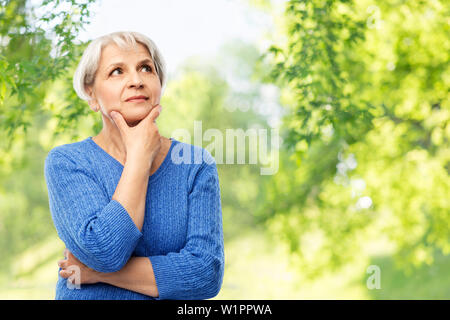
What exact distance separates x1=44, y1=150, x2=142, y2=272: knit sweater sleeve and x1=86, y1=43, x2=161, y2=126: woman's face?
0.20 m

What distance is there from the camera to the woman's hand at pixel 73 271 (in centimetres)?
126

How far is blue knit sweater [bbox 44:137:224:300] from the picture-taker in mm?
1174

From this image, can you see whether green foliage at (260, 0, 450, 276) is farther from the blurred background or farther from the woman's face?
the woman's face

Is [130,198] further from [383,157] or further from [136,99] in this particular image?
[383,157]

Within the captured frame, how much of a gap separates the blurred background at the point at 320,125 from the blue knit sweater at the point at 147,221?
0.43 meters

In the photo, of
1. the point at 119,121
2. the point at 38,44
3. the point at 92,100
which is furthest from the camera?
the point at 38,44

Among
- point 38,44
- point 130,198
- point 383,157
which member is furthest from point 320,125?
point 383,157

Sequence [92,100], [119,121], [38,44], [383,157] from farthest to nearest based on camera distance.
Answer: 1. [383,157]
2. [38,44]
3. [92,100]
4. [119,121]

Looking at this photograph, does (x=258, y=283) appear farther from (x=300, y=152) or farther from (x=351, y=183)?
(x=300, y=152)

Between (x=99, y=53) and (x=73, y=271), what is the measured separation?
1.97ft

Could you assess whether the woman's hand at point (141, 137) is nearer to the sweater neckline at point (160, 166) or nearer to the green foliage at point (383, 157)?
the sweater neckline at point (160, 166)

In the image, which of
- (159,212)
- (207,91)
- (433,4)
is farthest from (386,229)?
(207,91)

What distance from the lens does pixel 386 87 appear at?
228 inches

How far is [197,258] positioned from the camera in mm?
1264
